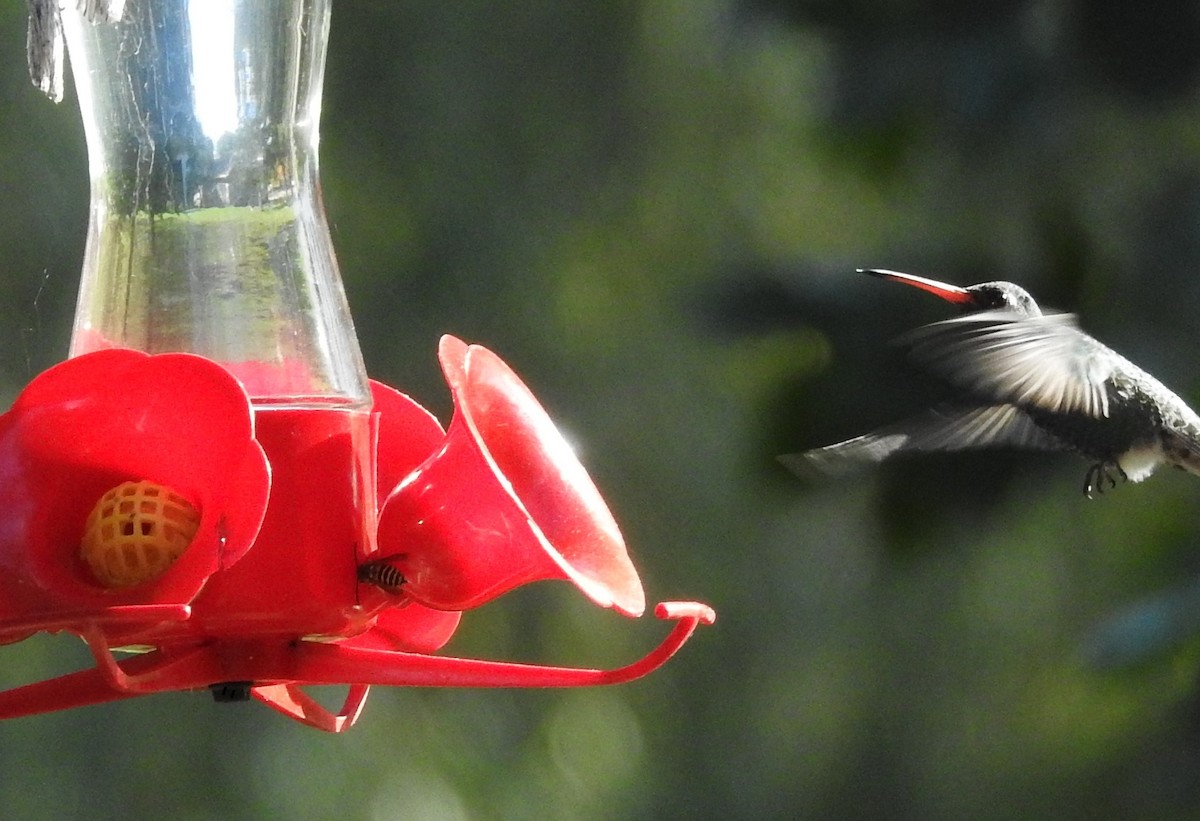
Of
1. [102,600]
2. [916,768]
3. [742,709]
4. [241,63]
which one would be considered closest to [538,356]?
[742,709]

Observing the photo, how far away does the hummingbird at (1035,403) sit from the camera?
102 inches

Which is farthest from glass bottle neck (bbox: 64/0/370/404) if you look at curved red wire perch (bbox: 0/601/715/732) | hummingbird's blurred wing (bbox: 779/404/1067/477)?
hummingbird's blurred wing (bbox: 779/404/1067/477)

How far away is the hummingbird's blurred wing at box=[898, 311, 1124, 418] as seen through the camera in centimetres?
248

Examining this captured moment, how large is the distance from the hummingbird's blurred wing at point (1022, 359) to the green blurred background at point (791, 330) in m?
1.39

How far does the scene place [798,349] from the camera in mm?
4430

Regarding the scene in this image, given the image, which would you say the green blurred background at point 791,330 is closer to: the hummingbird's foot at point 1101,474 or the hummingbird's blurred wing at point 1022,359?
the hummingbird's foot at point 1101,474

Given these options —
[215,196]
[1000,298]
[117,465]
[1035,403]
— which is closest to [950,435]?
[1035,403]

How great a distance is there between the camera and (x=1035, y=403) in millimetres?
2773

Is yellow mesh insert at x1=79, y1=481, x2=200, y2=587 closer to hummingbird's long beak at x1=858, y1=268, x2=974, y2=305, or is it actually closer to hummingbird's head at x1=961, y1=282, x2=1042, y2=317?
hummingbird's long beak at x1=858, y1=268, x2=974, y2=305

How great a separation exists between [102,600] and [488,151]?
324 centimetres

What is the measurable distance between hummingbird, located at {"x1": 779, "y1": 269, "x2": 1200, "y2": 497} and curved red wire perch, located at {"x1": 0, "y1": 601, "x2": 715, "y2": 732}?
1012 mm

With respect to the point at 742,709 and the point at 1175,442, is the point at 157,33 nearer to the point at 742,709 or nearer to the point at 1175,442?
the point at 1175,442

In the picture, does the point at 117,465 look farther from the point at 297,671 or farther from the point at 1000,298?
the point at 1000,298

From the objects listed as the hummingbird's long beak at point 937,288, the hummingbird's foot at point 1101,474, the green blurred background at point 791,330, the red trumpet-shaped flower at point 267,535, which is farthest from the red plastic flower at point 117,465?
the green blurred background at point 791,330
